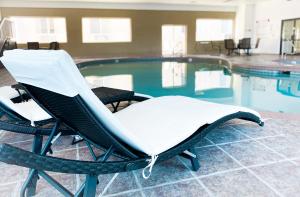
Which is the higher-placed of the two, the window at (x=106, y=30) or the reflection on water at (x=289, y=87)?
the window at (x=106, y=30)

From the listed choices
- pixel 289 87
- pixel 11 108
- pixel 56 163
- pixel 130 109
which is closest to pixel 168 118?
pixel 130 109

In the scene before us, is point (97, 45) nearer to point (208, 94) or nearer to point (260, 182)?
point (208, 94)

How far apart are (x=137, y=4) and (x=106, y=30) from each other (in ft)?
7.81

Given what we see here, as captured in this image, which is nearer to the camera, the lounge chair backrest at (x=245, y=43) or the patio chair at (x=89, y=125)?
the patio chair at (x=89, y=125)

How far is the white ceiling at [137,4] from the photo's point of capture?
13438 millimetres

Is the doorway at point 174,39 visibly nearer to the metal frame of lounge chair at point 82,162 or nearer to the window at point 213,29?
the window at point 213,29

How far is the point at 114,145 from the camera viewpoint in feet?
4.02

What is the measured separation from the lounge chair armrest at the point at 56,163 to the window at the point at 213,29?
1627 centimetres

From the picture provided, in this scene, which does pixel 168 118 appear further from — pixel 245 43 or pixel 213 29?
pixel 213 29

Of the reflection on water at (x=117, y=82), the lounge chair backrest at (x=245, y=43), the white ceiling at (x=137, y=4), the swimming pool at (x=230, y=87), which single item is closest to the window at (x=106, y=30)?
the white ceiling at (x=137, y=4)

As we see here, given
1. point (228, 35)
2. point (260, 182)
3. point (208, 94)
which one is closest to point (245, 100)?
point (208, 94)

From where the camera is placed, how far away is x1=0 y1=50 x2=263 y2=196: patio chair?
98 cm

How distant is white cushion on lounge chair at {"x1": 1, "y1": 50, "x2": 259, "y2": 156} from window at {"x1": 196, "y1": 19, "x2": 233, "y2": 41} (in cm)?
1516

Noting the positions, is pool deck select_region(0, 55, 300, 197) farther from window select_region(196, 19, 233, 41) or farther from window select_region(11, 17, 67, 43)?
window select_region(196, 19, 233, 41)
